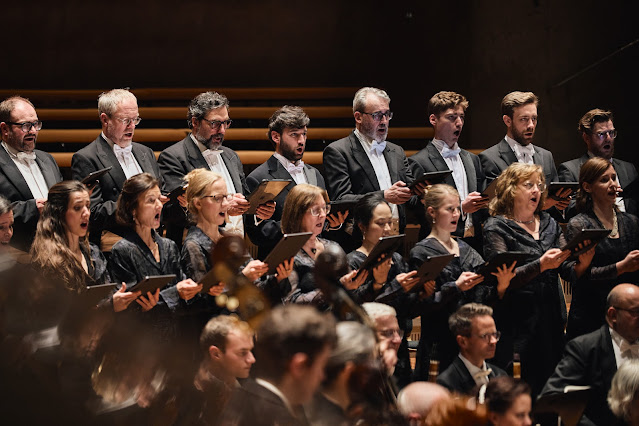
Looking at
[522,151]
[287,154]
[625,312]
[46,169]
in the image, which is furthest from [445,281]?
[46,169]

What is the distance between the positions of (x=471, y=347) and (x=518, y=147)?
1.23 m

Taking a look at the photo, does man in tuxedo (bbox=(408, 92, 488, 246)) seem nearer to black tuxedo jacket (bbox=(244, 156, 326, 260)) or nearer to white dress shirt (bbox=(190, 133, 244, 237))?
black tuxedo jacket (bbox=(244, 156, 326, 260))

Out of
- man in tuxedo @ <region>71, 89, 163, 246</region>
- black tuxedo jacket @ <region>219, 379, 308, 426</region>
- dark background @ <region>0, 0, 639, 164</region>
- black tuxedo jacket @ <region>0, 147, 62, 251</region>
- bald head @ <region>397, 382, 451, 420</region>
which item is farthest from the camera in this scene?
A: dark background @ <region>0, 0, 639, 164</region>

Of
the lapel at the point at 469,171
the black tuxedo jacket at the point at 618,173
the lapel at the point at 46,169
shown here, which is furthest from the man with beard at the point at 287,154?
the black tuxedo jacket at the point at 618,173

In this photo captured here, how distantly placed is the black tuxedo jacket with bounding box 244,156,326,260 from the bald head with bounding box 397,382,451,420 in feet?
4.93

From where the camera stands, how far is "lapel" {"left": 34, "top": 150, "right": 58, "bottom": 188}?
2.81m

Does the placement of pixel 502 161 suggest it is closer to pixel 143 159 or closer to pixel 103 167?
pixel 143 159

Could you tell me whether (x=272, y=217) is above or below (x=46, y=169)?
below

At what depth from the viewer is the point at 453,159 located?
3.32 meters

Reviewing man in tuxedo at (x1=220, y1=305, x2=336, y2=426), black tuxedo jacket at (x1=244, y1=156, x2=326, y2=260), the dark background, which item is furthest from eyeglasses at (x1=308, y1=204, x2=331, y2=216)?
the dark background

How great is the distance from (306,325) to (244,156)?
12.0ft

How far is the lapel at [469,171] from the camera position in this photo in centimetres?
329

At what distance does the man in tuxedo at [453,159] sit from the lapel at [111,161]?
3.76 ft

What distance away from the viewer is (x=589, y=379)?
255 cm
